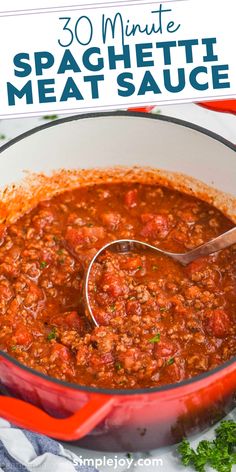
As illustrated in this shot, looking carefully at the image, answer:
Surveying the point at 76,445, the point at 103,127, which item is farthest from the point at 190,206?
the point at 76,445

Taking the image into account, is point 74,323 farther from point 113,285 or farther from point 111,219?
point 111,219

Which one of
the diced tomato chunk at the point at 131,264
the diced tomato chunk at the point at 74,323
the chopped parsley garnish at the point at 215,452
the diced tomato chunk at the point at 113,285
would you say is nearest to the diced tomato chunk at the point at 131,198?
the diced tomato chunk at the point at 131,264

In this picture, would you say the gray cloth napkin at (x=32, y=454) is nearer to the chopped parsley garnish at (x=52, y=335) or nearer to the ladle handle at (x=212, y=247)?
the chopped parsley garnish at (x=52, y=335)

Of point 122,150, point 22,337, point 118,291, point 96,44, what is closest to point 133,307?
point 118,291

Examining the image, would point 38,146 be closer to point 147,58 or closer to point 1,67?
point 1,67

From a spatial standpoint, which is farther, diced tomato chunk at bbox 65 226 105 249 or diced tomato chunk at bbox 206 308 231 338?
diced tomato chunk at bbox 65 226 105 249

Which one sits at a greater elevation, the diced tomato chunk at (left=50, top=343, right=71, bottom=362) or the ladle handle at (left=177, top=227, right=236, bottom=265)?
the ladle handle at (left=177, top=227, right=236, bottom=265)

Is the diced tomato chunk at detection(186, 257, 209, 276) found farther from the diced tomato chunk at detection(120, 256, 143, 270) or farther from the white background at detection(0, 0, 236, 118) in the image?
the white background at detection(0, 0, 236, 118)

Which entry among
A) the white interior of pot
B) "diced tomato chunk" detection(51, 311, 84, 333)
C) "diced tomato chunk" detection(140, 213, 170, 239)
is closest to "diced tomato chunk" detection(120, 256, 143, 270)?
"diced tomato chunk" detection(140, 213, 170, 239)
